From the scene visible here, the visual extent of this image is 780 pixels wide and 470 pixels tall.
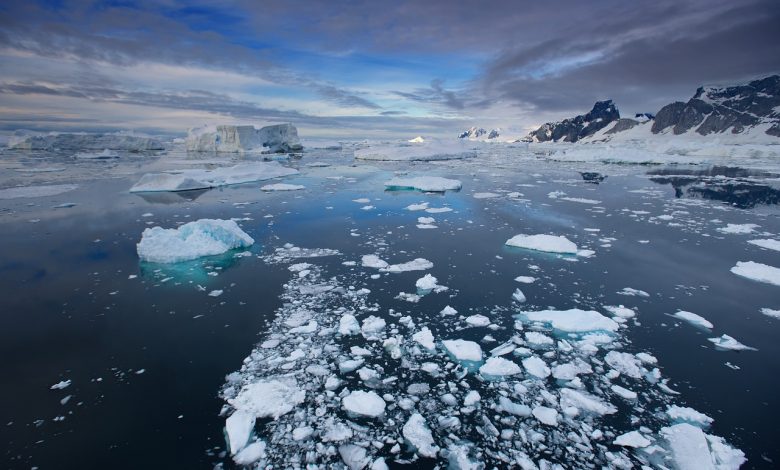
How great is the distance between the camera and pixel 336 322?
3.93 m

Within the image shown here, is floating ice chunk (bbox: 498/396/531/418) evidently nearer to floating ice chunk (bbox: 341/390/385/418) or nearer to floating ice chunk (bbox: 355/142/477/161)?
floating ice chunk (bbox: 341/390/385/418)

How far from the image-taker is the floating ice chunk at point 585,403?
270 centimetres

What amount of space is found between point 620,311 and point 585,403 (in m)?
1.87

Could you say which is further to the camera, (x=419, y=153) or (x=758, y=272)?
(x=419, y=153)

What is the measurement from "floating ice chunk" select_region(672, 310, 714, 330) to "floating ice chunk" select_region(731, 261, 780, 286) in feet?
7.18

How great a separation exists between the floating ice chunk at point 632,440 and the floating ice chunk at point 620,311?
1949mm

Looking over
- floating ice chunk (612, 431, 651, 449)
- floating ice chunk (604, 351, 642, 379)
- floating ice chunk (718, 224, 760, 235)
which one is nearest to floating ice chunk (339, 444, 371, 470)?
floating ice chunk (612, 431, 651, 449)

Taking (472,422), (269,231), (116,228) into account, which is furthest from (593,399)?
(116,228)

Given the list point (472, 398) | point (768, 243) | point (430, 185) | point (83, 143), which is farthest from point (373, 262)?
point (83, 143)

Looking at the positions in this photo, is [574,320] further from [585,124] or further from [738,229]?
[585,124]

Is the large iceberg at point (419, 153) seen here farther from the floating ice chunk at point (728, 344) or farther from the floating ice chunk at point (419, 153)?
the floating ice chunk at point (728, 344)

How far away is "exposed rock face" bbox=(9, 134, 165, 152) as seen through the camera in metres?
37.2

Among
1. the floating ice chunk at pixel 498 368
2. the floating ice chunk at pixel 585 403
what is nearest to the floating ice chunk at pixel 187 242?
the floating ice chunk at pixel 498 368

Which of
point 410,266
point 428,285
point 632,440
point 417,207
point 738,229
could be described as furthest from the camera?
point 417,207
